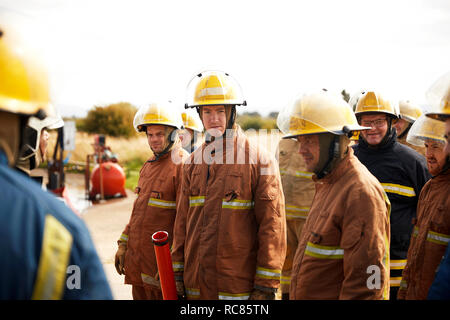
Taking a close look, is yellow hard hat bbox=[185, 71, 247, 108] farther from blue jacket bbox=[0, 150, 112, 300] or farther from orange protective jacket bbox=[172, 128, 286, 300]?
blue jacket bbox=[0, 150, 112, 300]

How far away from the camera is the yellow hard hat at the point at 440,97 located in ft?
7.68

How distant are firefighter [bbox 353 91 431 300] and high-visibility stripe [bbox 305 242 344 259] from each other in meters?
1.53

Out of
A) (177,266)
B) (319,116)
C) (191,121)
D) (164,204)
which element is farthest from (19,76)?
(191,121)

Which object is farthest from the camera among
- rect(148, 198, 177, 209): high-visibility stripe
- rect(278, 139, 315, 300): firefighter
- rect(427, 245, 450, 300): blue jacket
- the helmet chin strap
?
rect(278, 139, 315, 300): firefighter

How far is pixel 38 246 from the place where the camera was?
116 centimetres

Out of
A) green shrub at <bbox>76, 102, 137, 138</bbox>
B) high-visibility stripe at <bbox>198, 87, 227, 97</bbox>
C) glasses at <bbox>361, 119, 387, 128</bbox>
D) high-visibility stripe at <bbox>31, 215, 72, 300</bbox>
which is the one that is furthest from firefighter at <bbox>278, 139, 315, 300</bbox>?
green shrub at <bbox>76, 102, 137, 138</bbox>

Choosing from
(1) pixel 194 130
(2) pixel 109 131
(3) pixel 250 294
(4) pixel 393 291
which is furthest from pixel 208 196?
(2) pixel 109 131

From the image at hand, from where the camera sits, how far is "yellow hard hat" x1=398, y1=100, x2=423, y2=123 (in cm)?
534

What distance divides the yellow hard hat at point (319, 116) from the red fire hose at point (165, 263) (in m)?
1.21

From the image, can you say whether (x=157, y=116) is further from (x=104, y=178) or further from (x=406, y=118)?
(x=104, y=178)

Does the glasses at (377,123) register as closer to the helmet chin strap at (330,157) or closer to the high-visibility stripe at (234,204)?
the helmet chin strap at (330,157)

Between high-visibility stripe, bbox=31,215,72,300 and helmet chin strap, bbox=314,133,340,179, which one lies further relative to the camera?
helmet chin strap, bbox=314,133,340,179

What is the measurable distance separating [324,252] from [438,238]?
871 mm
